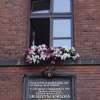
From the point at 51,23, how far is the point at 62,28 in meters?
0.27

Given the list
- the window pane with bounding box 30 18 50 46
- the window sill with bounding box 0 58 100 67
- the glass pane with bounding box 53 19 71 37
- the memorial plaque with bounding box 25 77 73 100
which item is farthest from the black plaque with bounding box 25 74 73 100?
the glass pane with bounding box 53 19 71 37

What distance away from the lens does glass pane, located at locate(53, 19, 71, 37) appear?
11.0m

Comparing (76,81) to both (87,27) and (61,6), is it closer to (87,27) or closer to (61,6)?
(87,27)

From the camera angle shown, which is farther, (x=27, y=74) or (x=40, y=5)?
(x=40, y=5)

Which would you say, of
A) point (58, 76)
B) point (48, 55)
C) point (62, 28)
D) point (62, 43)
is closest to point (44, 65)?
point (48, 55)

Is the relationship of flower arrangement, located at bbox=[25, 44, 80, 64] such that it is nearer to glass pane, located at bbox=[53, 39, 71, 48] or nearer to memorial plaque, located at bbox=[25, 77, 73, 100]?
glass pane, located at bbox=[53, 39, 71, 48]

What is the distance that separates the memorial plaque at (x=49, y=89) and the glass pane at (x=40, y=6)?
1644 millimetres

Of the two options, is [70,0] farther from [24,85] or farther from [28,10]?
[24,85]

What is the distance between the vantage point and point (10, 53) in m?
10.8

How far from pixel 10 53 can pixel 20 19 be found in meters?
0.81

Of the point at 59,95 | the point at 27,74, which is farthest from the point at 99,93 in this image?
the point at 27,74

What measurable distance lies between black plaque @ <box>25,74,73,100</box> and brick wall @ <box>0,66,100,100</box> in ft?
0.49

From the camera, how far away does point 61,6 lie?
11.2 m

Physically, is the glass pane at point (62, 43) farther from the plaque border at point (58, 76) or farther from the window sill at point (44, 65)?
the plaque border at point (58, 76)
